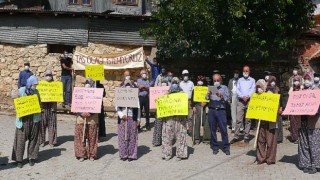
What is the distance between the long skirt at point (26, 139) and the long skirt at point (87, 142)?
0.88 meters

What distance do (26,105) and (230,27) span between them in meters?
6.78

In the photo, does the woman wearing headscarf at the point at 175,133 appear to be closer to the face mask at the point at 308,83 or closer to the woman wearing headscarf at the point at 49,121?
the face mask at the point at 308,83

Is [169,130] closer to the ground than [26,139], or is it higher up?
higher up

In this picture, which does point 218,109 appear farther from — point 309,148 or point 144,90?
point 144,90

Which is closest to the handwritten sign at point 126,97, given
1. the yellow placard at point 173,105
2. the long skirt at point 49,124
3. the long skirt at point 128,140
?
the long skirt at point 128,140

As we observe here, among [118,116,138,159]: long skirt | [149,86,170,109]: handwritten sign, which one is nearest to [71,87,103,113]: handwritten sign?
[118,116,138,159]: long skirt

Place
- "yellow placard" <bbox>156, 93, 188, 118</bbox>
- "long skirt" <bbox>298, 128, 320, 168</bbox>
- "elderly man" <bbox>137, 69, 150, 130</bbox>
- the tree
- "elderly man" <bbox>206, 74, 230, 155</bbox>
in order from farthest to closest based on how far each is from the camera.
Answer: the tree, "elderly man" <bbox>137, 69, 150, 130</bbox>, "elderly man" <bbox>206, 74, 230, 155</bbox>, "yellow placard" <bbox>156, 93, 188, 118</bbox>, "long skirt" <bbox>298, 128, 320, 168</bbox>

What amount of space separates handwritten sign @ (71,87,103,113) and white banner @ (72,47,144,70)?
20.3 ft

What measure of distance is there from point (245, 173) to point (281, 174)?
712mm

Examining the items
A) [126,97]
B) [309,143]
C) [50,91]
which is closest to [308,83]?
[309,143]

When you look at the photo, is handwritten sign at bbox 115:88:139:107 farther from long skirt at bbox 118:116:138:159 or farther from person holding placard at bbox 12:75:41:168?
person holding placard at bbox 12:75:41:168

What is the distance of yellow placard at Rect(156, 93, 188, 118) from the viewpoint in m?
9.34

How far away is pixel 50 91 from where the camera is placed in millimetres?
10797

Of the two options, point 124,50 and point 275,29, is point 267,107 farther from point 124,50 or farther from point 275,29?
point 124,50
